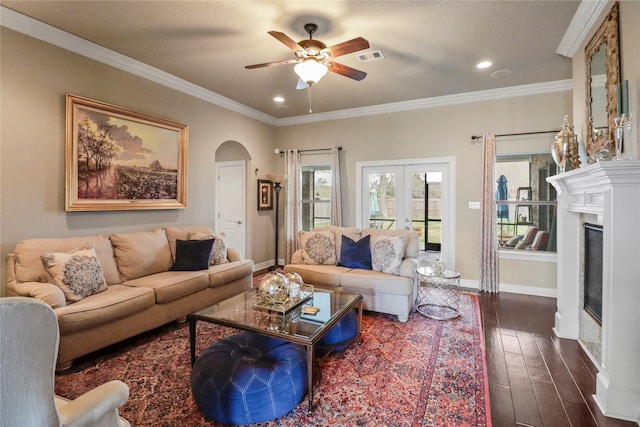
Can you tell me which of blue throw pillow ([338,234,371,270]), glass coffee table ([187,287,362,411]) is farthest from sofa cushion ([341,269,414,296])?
glass coffee table ([187,287,362,411])

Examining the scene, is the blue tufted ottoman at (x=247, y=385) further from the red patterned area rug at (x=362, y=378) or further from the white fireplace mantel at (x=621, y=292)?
the white fireplace mantel at (x=621, y=292)

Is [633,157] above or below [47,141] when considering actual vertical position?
below

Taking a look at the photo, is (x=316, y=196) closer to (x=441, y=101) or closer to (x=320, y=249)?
(x=320, y=249)

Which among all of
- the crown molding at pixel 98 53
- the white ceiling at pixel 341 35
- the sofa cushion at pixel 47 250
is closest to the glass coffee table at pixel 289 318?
the sofa cushion at pixel 47 250

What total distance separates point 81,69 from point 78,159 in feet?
3.10

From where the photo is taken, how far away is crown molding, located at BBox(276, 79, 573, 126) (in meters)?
4.27

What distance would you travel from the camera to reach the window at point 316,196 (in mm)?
6031

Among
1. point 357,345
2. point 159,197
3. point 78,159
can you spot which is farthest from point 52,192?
point 357,345

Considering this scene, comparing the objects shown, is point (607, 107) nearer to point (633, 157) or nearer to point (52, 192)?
point (633, 157)

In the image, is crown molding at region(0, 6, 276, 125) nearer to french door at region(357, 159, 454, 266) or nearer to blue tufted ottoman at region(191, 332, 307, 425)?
french door at region(357, 159, 454, 266)

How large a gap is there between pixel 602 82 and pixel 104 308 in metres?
4.52

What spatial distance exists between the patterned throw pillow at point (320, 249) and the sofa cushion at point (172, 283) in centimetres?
130

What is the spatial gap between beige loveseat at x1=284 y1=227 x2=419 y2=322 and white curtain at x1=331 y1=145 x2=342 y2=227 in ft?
4.82

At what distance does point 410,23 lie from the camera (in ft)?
9.44
